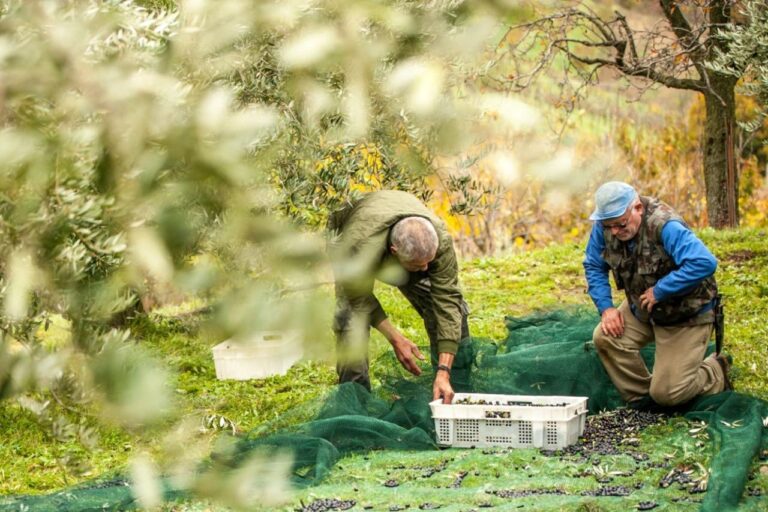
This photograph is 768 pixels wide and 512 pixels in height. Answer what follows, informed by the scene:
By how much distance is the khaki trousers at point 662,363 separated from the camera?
6.72 metres

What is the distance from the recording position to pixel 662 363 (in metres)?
6.75

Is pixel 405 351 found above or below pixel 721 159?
below

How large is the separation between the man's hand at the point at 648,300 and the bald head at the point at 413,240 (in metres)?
1.41

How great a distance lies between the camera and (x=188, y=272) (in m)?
1.46

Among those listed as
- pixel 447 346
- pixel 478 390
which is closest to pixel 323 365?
pixel 447 346

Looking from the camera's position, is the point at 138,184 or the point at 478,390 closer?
the point at 138,184

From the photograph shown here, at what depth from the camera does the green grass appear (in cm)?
569

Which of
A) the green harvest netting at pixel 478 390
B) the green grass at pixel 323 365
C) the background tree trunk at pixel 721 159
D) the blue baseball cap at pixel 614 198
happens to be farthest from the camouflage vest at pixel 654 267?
the background tree trunk at pixel 721 159

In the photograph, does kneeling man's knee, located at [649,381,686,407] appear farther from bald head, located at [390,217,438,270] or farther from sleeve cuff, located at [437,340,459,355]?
bald head, located at [390,217,438,270]

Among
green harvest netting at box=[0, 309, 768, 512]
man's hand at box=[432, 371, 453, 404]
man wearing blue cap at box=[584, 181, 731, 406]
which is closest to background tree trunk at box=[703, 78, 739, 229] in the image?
green harvest netting at box=[0, 309, 768, 512]

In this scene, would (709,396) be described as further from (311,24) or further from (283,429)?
(311,24)

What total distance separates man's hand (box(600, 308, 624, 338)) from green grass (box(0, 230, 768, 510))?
0.81m

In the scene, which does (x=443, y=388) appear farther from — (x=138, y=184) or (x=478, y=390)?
(x=138, y=184)

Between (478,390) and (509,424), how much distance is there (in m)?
1.00
